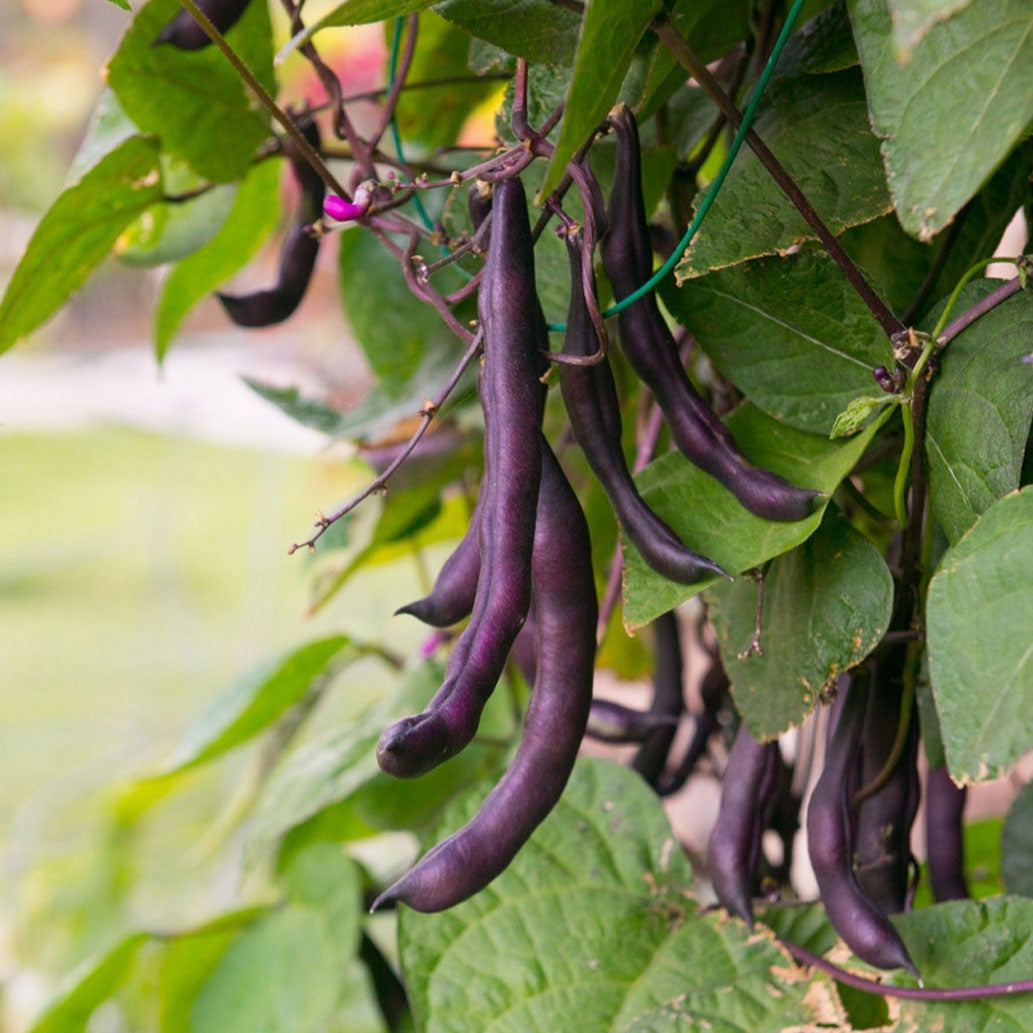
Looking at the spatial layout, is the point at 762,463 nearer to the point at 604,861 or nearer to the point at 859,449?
the point at 859,449

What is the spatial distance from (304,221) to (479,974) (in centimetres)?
37

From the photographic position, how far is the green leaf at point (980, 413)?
1.26ft

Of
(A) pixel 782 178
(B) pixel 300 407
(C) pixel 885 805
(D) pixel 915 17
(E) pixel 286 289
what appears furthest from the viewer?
(B) pixel 300 407

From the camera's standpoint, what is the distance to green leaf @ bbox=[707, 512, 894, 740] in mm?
423

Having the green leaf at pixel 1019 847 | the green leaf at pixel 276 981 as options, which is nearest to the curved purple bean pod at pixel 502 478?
the green leaf at pixel 1019 847

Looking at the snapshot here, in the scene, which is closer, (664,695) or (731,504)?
(731,504)

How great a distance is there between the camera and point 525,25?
0.40 meters

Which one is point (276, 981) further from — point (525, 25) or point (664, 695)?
point (525, 25)

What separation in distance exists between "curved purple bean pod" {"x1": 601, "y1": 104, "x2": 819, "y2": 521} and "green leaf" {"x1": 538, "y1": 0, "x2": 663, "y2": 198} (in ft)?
0.17

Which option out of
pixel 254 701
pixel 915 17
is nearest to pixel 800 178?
pixel 915 17

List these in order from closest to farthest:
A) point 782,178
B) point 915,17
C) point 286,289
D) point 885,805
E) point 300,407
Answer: point 915,17
point 782,178
point 885,805
point 286,289
point 300,407

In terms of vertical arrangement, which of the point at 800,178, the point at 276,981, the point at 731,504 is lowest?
the point at 276,981

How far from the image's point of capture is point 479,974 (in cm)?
52

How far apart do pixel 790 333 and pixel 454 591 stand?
6.3 inches
